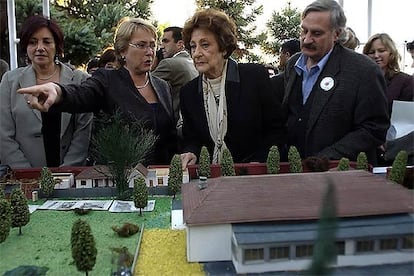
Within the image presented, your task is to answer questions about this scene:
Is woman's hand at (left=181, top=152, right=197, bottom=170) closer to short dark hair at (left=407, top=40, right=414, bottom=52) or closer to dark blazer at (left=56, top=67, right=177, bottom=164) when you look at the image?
dark blazer at (left=56, top=67, right=177, bottom=164)

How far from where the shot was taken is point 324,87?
239cm

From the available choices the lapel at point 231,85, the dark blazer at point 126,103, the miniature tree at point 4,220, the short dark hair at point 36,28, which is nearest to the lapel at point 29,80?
the short dark hair at point 36,28

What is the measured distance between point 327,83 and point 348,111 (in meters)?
0.18

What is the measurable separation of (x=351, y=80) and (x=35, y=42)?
167 cm

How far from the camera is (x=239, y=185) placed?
143cm

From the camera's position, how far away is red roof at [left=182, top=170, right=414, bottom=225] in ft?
4.10

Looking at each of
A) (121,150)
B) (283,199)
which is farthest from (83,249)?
(121,150)

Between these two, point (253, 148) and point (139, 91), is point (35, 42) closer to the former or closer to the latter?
point (139, 91)

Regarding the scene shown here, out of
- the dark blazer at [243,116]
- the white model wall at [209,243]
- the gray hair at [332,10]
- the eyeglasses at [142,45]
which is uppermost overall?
the gray hair at [332,10]

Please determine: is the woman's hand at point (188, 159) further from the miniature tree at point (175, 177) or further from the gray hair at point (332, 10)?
the gray hair at point (332, 10)

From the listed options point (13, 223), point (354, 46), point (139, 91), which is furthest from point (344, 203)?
point (354, 46)

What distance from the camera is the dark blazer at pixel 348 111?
230 centimetres

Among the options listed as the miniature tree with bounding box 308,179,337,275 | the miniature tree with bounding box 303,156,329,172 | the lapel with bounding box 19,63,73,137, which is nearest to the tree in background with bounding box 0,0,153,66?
the lapel with bounding box 19,63,73,137

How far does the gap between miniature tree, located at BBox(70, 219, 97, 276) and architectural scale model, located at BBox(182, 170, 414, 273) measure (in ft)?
0.85
